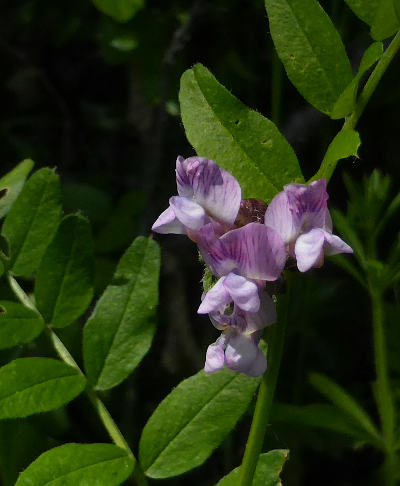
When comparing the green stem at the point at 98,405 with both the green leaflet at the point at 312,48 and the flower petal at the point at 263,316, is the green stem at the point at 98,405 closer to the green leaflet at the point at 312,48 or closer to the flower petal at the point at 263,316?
the flower petal at the point at 263,316

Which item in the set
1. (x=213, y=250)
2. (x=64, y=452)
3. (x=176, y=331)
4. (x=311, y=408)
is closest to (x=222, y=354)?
(x=213, y=250)

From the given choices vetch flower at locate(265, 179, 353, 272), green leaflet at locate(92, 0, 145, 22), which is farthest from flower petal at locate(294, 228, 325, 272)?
green leaflet at locate(92, 0, 145, 22)

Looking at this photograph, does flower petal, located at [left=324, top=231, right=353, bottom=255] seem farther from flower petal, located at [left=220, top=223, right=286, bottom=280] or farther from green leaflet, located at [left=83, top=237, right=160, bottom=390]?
green leaflet, located at [left=83, top=237, right=160, bottom=390]

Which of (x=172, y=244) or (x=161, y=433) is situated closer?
(x=161, y=433)

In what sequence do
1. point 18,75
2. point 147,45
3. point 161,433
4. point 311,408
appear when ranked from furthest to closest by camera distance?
point 18,75 → point 147,45 → point 311,408 → point 161,433

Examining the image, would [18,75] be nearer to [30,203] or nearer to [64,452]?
[30,203]

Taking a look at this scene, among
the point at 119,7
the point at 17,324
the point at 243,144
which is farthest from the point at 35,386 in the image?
the point at 119,7

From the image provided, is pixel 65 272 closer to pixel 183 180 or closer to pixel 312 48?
pixel 183 180

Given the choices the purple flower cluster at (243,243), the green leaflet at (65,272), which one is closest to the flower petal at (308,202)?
the purple flower cluster at (243,243)
